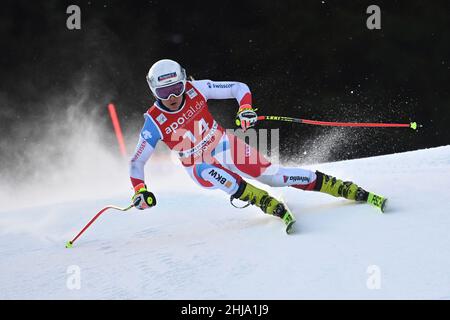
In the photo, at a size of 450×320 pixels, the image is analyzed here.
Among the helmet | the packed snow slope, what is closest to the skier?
the helmet

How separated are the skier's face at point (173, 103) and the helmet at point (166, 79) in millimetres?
34

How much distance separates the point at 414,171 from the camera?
16.7 ft

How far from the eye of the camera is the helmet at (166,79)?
3.69m

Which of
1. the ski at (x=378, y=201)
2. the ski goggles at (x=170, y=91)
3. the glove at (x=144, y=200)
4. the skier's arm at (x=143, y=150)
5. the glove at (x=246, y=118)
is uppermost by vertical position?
the ski goggles at (x=170, y=91)

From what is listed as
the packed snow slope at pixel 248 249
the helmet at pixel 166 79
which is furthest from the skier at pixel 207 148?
the packed snow slope at pixel 248 249

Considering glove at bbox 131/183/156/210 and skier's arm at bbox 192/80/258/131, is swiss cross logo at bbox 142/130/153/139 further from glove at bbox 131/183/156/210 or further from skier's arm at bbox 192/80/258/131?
skier's arm at bbox 192/80/258/131

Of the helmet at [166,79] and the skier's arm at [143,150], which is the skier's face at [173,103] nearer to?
the helmet at [166,79]

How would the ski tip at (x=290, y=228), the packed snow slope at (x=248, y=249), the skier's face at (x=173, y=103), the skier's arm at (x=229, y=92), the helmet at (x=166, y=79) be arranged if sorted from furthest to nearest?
the skier's arm at (x=229, y=92) → the skier's face at (x=173, y=103) → the helmet at (x=166, y=79) → the ski tip at (x=290, y=228) → the packed snow slope at (x=248, y=249)

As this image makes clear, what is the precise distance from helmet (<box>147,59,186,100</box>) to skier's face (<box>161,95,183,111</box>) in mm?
34

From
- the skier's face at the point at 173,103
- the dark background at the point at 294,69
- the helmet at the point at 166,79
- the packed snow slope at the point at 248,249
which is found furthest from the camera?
the dark background at the point at 294,69

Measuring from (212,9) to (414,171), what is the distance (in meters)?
4.94

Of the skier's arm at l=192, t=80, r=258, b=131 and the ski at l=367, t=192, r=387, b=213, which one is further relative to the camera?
the skier's arm at l=192, t=80, r=258, b=131

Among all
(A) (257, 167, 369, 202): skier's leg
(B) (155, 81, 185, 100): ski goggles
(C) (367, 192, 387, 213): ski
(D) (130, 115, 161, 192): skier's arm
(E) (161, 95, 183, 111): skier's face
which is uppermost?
(B) (155, 81, 185, 100): ski goggles

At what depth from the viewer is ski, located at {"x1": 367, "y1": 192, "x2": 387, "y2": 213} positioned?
3.74 meters
